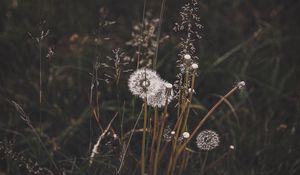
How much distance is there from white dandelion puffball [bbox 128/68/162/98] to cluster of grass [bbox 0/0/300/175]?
7.4 inches

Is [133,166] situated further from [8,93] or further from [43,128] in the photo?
[8,93]

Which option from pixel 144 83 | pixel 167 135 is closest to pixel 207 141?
pixel 167 135

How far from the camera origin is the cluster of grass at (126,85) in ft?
5.57

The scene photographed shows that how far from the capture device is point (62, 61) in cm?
236

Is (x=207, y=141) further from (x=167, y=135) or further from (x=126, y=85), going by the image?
(x=126, y=85)

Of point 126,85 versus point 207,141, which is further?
point 126,85

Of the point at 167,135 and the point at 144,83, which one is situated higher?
the point at 144,83

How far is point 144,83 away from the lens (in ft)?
4.22

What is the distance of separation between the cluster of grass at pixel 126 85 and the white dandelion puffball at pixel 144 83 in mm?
189

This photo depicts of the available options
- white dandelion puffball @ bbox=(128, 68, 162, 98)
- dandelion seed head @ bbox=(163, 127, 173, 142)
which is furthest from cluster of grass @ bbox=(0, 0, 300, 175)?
white dandelion puffball @ bbox=(128, 68, 162, 98)

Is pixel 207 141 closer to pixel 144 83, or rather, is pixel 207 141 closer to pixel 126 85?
pixel 144 83

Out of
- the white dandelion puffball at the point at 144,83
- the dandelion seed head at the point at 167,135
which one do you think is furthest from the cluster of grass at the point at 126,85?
the white dandelion puffball at the point at 144,83

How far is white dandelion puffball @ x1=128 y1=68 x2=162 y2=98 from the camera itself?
1.26m

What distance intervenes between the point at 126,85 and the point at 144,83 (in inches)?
32.5
